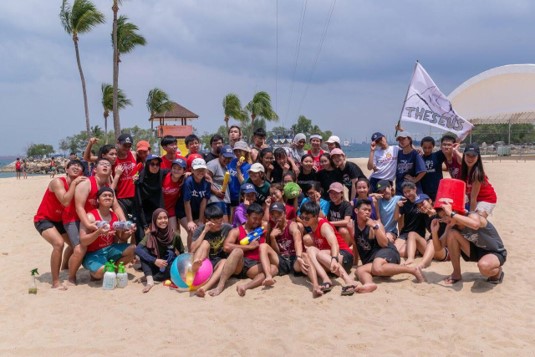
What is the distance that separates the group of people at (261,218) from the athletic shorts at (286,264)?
1 centimetres

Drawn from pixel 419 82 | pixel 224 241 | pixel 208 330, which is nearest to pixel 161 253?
pixel 224 241

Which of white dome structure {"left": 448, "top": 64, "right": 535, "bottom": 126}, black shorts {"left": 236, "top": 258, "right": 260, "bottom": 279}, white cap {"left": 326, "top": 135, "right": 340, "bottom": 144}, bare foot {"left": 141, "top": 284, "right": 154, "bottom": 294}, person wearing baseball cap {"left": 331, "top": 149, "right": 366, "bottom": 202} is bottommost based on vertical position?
bare foot {"left": 141, "top": 284, "right": 154, "bottom": 294}

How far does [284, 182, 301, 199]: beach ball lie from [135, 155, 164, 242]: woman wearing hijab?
6.19 ft

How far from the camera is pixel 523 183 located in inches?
638

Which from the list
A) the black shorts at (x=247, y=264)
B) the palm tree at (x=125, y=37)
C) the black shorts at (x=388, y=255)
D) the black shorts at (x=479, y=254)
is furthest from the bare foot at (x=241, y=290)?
the palm tree at (x=125, y=37)

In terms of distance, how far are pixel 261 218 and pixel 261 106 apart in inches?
1423

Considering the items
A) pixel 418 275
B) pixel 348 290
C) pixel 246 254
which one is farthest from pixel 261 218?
pixel 418 275

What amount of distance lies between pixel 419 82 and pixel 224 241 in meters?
5.58

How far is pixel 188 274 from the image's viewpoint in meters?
5.68

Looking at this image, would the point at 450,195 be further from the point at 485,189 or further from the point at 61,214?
the point at 61,214

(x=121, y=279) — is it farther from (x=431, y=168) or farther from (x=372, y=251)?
(x=431, y=168)

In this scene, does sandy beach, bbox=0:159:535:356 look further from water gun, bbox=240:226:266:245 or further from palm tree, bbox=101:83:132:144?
palm tree, bbox=101:83:132:144

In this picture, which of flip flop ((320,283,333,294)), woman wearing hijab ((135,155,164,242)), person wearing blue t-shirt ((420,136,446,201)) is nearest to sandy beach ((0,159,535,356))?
flip flop ((320,283,333,294))

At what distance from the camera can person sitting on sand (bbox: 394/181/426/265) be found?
21.0 feet
